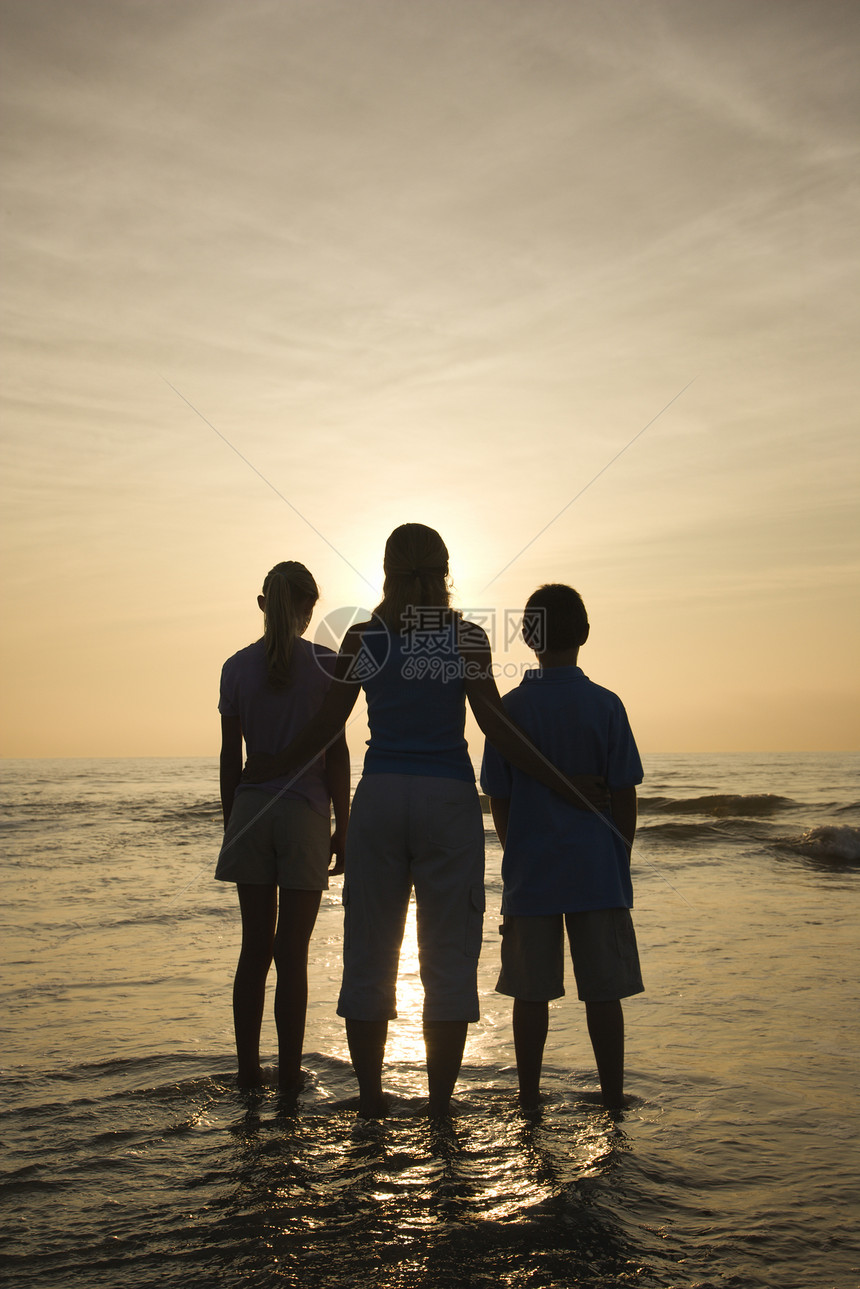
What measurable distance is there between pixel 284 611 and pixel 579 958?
171 centimetres

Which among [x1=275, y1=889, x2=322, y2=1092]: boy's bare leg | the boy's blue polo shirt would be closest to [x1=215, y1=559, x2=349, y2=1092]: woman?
[x1=275, y1=889, x2=322, y2=1092]: boy's bare leg

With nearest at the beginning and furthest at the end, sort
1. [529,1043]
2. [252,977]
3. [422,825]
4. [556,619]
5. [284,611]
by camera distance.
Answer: [422,825] < [529,1043] < [556,619] < [252,977] < [284,611]

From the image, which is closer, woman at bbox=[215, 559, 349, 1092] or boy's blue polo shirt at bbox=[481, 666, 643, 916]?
boy's blue polo shirt at bbox=[481, 666, 643, 916]

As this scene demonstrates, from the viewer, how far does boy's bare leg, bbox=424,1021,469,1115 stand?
3082 millimetres

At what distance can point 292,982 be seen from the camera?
3.44 m

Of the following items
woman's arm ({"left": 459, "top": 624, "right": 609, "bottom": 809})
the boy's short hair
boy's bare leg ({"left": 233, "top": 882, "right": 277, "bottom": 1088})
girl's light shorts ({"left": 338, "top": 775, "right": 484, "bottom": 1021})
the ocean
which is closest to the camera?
the ocean

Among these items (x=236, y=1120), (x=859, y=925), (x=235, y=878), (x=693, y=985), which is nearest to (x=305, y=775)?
(x=235, y=878)

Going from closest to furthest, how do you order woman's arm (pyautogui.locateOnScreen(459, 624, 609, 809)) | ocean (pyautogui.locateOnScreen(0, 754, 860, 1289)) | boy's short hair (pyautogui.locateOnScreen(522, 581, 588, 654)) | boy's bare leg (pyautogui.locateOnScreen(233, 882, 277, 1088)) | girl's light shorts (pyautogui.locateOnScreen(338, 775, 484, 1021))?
ocean (pyautogui.locateOnScreen(0, 754, 860, 1289))
girl's light shorts (pyautogui.locateOnScreen(338, 775, 484, 1021))
woman's arm (pyautogui.locateOnScreen(459, 624, 609, 809))
boy's short hair (pyautogui.locateOnScreen(522, 581, 588, 654))
boy's bare leg (pyautogui.locateOnScreen(233, 882, 277, 1088))

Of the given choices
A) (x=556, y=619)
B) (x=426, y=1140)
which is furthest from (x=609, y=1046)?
(x=556, y=619)

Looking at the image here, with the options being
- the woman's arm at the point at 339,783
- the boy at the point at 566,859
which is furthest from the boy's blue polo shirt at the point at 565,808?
the woman's arm at the point at 339,783

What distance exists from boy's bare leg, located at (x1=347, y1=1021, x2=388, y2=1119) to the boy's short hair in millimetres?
1474

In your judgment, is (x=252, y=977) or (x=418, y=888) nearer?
(x=418, y=888)

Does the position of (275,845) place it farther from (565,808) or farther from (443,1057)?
(565,808)

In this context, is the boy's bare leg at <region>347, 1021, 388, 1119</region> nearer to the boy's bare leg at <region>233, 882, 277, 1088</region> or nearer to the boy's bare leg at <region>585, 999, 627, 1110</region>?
the boy's bare leg at <region>233, 882, 277, 1088</region>
